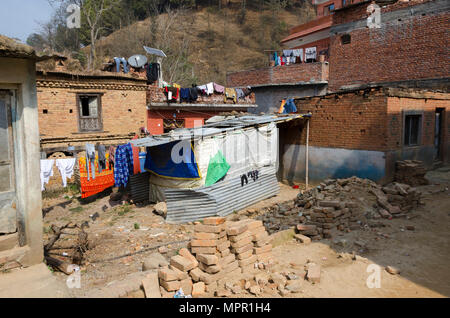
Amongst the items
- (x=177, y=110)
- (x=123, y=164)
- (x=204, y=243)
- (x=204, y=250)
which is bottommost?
(x=204, y=250)

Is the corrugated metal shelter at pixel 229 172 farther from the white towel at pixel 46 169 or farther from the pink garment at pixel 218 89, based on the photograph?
the pink garment at pixel 218 89

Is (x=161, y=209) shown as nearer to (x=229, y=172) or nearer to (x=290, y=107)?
(x=229, y=172)

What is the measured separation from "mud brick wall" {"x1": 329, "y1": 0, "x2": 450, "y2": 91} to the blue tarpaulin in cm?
1234

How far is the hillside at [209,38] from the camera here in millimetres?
28578

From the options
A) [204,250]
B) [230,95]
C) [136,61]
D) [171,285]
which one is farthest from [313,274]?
[230,95]

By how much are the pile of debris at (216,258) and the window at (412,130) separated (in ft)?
27.3

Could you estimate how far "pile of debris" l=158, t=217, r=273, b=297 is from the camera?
14.4 feet

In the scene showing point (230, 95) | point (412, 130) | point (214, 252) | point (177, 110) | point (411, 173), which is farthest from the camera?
point (230, 95)

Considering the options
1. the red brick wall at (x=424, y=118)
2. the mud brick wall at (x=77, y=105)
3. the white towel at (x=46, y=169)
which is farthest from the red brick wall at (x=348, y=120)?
the white towel at (x=46, y=169)

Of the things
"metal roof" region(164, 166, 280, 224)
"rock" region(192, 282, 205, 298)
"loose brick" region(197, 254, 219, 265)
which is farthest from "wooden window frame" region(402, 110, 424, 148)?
"rock" region(192, 282, 205, 298)

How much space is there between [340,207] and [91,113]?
11.3 m

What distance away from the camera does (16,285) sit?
3863mm

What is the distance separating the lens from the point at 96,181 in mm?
11445
